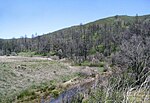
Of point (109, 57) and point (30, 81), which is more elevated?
point (109, 57)

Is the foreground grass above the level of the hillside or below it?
below

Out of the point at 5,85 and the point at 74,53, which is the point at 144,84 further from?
the point at 74,53

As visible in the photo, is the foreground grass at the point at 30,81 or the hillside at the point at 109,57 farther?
the foreground grass at the point at 30,81

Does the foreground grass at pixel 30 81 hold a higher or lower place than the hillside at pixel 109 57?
lower

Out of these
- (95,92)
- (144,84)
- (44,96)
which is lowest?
(44,96)

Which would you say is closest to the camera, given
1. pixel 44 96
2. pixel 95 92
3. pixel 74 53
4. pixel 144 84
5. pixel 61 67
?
pixel 144 84

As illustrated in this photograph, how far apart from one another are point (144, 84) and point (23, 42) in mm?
177414

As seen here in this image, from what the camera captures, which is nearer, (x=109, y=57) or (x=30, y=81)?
(x=30, y=81)

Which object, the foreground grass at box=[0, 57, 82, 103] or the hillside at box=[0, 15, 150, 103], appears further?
the foreground grass at box=[0, 57, 82, 103]

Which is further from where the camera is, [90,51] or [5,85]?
[90,51]

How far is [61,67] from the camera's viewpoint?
233 feet

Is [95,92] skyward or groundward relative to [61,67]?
skyward

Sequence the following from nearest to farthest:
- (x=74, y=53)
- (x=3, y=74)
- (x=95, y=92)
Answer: (x=95, y=92)
(x=3, y=74)
(x=74, y=53)

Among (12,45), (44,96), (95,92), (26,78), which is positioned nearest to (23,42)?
(12,45)
